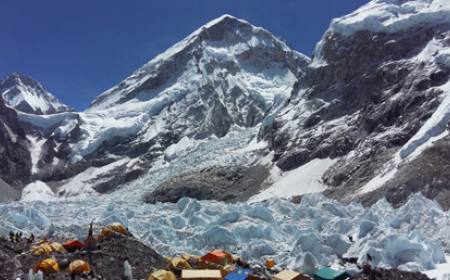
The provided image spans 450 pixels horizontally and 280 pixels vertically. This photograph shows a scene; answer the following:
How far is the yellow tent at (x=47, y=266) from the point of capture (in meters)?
35.0

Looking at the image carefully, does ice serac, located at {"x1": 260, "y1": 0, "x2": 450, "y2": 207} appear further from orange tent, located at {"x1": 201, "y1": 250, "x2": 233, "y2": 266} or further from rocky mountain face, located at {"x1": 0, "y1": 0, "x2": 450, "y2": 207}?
orange tent, located at {"x1": 201, "y1": 250, "x2": 233, "y2": 266}

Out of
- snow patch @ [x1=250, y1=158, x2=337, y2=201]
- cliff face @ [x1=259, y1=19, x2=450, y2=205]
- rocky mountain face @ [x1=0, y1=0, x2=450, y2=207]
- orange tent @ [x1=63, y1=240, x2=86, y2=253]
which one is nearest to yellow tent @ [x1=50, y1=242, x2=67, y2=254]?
orange tent @ [x1=63, y1=240, x2=86, y2=253]

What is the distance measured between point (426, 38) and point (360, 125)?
25.5m

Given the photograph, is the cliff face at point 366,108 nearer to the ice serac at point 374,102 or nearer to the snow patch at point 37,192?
the ice serac at point 374,102

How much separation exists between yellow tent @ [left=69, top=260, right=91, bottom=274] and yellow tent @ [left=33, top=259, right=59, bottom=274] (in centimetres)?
88

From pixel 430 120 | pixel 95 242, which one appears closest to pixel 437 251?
pixel 95 242

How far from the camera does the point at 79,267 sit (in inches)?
1405

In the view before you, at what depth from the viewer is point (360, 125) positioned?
422 feet

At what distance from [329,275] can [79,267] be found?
51.2 feet

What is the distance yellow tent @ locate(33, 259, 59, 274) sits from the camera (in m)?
35.0

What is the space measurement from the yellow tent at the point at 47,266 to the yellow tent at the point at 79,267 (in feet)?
2.88

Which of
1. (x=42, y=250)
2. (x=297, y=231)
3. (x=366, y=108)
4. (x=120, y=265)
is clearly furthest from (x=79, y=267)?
(x=366, y=108)

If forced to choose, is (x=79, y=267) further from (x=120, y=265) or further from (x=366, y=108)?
(x=366, y=108)

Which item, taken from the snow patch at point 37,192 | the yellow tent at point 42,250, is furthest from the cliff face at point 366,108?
the snow patch at point 37,192
